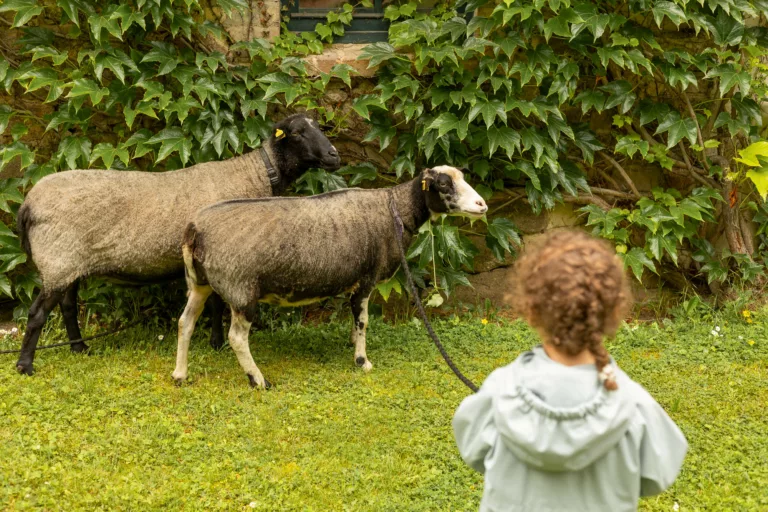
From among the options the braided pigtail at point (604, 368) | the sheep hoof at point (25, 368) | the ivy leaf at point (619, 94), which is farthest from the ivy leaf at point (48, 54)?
the braided pigtail at point (604, 368)

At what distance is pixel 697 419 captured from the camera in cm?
482

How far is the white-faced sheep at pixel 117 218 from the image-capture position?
214 inches

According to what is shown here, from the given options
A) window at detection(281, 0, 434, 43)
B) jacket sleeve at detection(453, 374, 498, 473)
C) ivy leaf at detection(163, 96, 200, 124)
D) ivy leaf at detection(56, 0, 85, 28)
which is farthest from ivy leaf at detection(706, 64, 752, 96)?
ivy leaf at detection(56, 0, 85, 28)

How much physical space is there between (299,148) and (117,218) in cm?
146

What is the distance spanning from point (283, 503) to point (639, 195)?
467cm

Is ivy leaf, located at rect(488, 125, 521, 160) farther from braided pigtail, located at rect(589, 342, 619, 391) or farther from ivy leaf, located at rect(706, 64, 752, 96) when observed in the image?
braided pigtail, located at rect(589, 342, 619, 391)

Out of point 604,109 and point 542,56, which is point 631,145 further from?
point 542,56

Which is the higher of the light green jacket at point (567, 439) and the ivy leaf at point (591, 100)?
the light green jacket at point (567, 439)

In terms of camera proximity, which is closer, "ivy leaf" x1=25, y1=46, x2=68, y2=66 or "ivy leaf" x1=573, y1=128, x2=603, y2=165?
"ivy leaf" x1=25, y1=46, x2=68, y2=66

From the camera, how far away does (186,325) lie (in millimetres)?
5297

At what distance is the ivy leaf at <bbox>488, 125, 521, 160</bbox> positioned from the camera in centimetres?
639

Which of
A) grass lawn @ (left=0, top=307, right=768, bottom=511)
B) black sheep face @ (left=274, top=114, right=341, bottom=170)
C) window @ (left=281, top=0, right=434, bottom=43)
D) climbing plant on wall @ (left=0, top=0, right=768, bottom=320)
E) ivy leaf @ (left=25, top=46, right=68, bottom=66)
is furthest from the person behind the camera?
window @ (left=281, top=0, right=434, bottom=43)

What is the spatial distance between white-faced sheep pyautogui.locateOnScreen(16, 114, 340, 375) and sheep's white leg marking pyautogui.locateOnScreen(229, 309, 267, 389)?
83 centimetres

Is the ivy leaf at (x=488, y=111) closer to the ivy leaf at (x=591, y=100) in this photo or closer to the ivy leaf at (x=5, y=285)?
the ivy leaf at (x=591, y=100)
